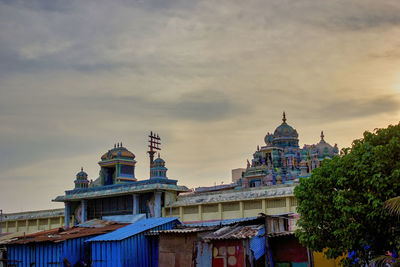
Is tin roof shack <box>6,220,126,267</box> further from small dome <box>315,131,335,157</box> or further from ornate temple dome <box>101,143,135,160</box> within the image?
small dome <box>315,131,335,157</box>

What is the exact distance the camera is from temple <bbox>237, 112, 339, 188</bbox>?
250 ft

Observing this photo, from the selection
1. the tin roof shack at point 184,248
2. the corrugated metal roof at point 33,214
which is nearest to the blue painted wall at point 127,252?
the tin roof shack at point 184,248

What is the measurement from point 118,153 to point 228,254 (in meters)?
25.6

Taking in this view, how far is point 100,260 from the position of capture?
26.7 m

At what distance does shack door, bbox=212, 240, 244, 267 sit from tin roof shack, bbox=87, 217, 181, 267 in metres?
4.33

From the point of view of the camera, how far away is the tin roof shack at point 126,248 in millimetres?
26297

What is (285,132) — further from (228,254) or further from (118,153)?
(228,254)

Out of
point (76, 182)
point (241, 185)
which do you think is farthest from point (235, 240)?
point (241, 185)

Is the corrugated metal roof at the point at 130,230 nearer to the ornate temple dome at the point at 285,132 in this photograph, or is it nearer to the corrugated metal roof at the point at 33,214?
the corrugated metal roof at the point at 33,214

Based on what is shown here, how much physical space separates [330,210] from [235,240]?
6084 mm

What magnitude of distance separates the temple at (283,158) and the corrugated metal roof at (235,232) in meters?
46.0

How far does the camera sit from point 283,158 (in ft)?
271

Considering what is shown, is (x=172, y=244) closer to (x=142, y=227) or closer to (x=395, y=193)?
(x=142, y=227)

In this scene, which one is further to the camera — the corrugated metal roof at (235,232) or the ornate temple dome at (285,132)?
the ornate temple dome at (285,132)
